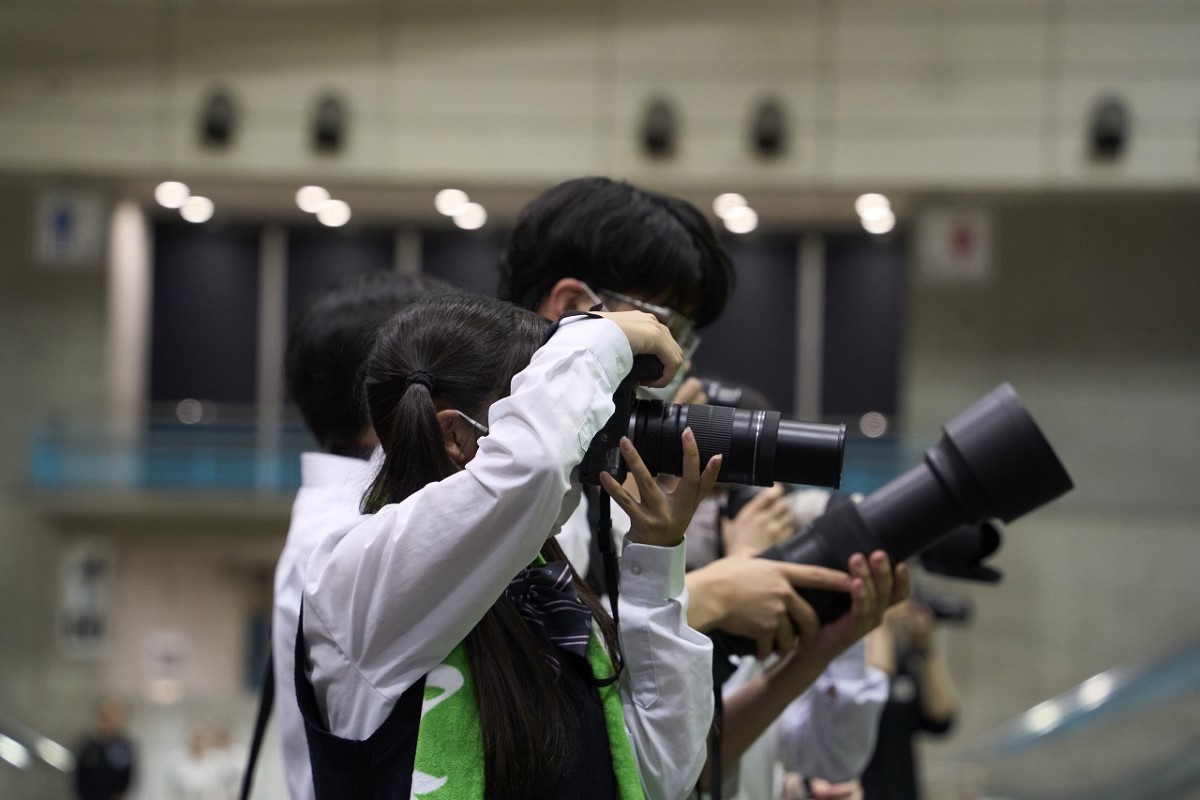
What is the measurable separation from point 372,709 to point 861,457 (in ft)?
33.5

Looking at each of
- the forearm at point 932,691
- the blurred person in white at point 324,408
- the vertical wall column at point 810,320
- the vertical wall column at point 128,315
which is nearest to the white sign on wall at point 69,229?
the vertical wall column at point 128,315

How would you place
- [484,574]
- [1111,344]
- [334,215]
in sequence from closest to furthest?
1. [484,574]
2. [1111,344]
3. [334,215]

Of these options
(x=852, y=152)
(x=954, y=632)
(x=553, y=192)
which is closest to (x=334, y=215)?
(x=852, y=152)

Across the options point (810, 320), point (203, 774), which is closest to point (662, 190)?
point (810, 320)

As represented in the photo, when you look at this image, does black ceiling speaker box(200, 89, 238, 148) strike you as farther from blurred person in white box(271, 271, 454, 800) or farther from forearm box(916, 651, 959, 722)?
blurred person in white box(271, 271, 454, 800)

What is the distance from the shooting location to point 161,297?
45.3ft

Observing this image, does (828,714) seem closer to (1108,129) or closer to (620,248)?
(620,248)

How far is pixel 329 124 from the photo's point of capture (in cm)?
1118

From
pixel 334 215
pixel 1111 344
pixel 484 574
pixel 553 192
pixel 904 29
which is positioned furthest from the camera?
pixel 334 215

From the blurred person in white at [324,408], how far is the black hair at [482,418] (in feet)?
1.71

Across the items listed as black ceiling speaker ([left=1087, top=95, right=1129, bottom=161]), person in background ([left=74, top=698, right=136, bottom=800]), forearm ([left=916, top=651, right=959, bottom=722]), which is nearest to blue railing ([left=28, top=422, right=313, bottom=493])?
person in background ([left=74, top=698, right=136, bottom=800])

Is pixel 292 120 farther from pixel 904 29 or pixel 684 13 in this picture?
pixel 904 29

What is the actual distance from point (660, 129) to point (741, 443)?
32.5 ft

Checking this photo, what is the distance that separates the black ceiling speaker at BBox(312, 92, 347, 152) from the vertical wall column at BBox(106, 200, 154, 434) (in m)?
2.62
